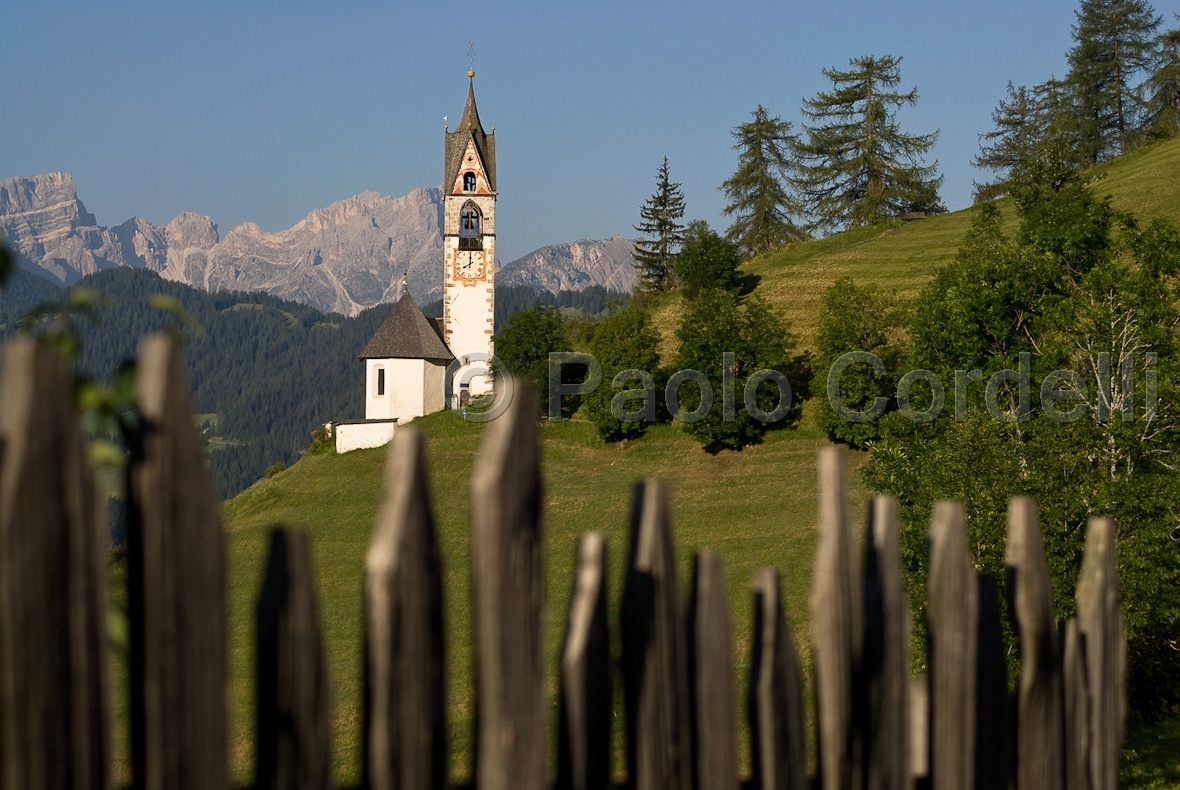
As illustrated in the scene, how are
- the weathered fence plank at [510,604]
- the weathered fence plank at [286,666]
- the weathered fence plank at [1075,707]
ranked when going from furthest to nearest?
the weathered fence plank at [1075,707] < the weathered fence plank at [510,604] < the weathered fence plank at [286,666]

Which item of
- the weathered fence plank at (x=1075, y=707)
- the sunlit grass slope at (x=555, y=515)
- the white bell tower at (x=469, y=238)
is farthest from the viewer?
the white bell tower at (x=469, y=238)

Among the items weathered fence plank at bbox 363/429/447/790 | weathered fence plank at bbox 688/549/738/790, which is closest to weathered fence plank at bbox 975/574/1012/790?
weathered fence plank at bbox 688/549/738/790

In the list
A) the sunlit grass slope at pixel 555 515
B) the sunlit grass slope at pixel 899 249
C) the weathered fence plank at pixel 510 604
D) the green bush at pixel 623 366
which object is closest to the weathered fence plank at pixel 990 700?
the weathered fence plank at pixel 510 604

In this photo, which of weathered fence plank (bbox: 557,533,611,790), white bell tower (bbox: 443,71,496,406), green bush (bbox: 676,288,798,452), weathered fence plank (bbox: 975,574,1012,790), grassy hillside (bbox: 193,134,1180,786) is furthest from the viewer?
white bell tower (bbox: 443,71,496,406)

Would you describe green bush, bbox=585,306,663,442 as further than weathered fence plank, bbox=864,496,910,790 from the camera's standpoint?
Yes

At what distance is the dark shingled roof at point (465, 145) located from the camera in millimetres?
63531

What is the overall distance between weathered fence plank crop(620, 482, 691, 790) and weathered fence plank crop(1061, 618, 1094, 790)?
3.97 feet

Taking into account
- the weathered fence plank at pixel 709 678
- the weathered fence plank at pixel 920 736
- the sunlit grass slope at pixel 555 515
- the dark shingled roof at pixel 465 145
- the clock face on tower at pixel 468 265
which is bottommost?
the sunlit grass slope at pixel 555 515

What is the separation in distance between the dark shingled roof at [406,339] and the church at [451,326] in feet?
0.17

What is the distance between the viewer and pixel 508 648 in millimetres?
2232

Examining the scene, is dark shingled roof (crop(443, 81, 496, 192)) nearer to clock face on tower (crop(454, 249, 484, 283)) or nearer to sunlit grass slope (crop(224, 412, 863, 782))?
clock face on tower (crop(454, 249, 484, 283))

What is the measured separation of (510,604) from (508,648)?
3.8 inches

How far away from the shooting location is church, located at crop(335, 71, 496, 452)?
56.1 m

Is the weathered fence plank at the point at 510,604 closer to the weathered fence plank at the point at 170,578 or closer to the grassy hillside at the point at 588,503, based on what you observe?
the weathered fence plank at the point at 170,578
